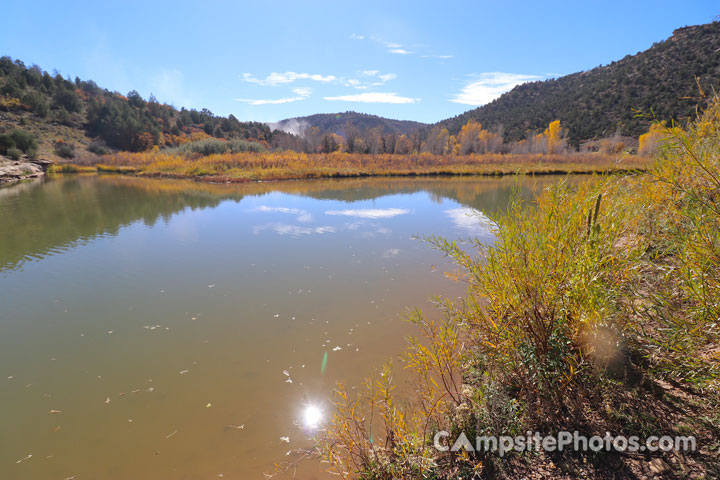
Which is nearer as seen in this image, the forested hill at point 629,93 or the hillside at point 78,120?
the hillside at point 78,120

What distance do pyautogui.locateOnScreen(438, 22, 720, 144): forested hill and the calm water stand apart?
46320mm

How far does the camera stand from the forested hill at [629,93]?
154 ft

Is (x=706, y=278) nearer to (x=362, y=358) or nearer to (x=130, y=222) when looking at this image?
(x=362, y=358)

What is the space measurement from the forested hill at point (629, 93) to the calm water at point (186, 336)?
46320 mm

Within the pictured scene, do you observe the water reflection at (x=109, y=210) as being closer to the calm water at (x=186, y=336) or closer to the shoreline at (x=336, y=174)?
the calm water at (x=186, y=336)

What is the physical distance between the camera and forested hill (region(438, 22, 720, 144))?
4686 centimetres

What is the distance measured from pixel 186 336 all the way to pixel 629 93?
76.7 m

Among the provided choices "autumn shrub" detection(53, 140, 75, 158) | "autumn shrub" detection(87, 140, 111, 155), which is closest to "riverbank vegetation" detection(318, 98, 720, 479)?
"autumn shrub" detection(53, 140, 75, 158)

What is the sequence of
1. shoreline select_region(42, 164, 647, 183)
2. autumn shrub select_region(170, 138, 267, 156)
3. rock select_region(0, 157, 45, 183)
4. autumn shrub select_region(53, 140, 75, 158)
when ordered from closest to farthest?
rock select_region(0, 157, 45, 183), shoreline select_region(42, 164, 647, 183), autumn shrub select_region(170, 138, 267, 156), autumn shrub select_region(53, 140, 75, 158)

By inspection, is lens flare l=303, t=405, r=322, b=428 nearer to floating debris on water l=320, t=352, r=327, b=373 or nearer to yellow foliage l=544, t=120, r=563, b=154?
floating debris on water l=320, t=352, r=327, b=373

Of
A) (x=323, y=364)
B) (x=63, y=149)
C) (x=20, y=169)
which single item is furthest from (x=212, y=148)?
(x=323, y=364)

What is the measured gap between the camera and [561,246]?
8.07 feet

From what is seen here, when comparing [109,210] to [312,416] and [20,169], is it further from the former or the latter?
[20,169]

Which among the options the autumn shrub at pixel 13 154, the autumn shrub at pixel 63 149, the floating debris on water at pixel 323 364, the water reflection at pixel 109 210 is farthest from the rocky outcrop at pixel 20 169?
the floating debris on water at pixel 323 364
